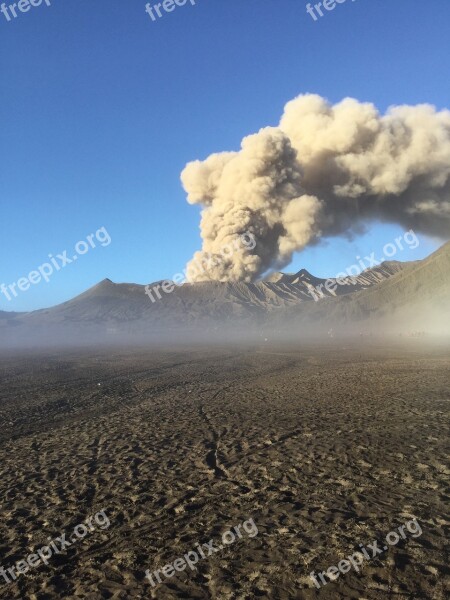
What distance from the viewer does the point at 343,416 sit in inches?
579

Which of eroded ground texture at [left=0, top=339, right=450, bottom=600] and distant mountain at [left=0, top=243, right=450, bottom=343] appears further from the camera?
distant mountain at [left=0, top=243, right=450, bottom=343]

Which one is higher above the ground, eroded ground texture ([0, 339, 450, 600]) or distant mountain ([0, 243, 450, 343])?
distant mountain ([0, 243, 450, 343])

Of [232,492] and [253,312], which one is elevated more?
[253,312]

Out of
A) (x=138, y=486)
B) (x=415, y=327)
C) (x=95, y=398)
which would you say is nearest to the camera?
(x=138, y=486)

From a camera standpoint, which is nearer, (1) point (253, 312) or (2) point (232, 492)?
(2) point (232, 492)

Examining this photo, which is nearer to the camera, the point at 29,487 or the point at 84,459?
the point at 29,487

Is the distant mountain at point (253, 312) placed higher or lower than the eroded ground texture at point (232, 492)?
higher

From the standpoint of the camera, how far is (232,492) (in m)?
8.38

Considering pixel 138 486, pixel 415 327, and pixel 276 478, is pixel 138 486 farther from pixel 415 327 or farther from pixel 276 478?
pixel 415 327

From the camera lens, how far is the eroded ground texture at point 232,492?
5688 millimetres

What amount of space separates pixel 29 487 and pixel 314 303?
152 meters

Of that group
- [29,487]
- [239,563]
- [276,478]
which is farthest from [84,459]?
[239,563]

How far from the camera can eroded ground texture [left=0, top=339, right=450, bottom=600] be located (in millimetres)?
5688

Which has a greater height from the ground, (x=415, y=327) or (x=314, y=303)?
(x=314, y=303)
